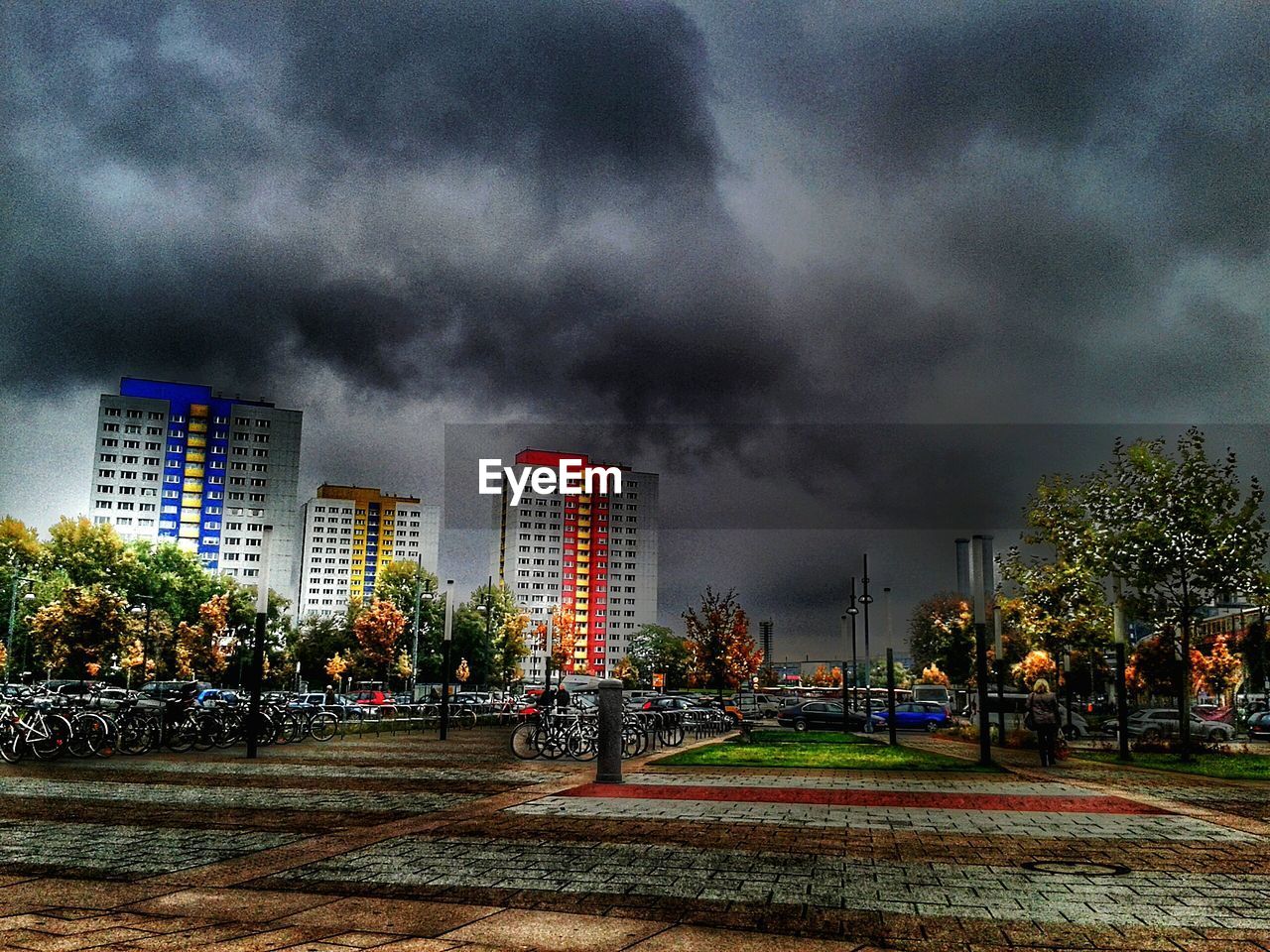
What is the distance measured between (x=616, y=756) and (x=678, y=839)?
20.3 ft

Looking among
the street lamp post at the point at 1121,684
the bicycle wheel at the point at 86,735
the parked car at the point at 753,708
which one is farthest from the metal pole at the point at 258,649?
the parked car at the point at 753,708

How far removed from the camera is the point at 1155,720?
121 feet

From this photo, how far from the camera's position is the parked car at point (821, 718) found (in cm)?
4278

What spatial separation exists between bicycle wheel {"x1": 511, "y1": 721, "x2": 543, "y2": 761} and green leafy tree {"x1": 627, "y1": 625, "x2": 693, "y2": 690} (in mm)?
121325

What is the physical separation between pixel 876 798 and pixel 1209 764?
12817mm

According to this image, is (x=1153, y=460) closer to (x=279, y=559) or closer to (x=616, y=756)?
(x=616, y=756)

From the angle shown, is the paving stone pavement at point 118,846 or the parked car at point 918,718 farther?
the parked car at point 918,718

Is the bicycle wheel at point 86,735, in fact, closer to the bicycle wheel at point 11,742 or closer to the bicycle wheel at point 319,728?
the bicycle wheel at point 11,742

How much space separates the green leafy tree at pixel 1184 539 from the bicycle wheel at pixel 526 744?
14849 mm

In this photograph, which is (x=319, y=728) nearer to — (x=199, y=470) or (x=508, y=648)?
(x=508, y=648)

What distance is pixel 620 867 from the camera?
7.72 meters

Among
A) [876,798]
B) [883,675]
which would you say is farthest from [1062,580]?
[883,675]

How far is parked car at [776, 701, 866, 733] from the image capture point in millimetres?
42781

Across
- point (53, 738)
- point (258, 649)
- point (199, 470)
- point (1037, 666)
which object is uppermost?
point (199, 470)
